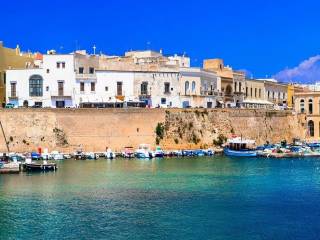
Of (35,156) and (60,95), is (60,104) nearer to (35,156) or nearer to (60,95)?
(60,95)

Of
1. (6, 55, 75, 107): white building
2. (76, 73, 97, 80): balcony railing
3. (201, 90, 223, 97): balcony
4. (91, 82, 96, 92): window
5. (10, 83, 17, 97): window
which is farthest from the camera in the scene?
(201, 90, 223, 97): balcony

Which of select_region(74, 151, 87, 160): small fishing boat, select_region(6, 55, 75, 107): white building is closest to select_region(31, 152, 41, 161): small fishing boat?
select_region(74, 151, 87, 160): small fishing boat

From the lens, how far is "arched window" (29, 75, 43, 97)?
5722cm

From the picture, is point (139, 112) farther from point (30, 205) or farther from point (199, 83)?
point (30, 205)

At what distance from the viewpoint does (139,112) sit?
5428 cm

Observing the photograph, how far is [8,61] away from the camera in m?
59.7

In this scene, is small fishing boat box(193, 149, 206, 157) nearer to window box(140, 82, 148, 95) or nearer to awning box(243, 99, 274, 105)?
window box(140, 82, 148, 95)

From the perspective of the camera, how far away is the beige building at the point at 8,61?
2303 inches

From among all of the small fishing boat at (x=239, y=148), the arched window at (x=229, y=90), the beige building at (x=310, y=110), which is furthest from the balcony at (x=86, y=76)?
the beige building at (x=310, y=110)

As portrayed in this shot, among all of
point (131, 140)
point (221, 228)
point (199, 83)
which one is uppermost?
point (199, 83)

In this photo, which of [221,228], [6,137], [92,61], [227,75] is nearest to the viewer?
[221,228]

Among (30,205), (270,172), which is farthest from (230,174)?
(30,205)

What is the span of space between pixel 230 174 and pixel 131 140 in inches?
613

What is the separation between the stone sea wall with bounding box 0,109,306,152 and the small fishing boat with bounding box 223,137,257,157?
6.14 ft
